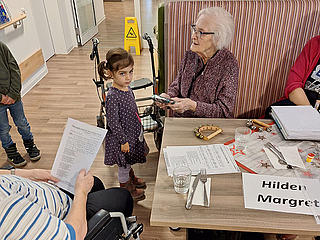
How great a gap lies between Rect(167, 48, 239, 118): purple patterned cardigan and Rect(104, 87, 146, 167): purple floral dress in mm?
410

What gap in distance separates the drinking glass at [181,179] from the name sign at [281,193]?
24cm

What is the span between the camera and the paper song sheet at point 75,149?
3.90 feet

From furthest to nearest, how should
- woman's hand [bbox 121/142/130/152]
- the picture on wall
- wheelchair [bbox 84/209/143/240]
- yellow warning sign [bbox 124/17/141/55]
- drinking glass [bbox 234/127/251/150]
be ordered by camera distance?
yellow warning sign [bbox 124/17/141/55] → the picture on wall → woman's hand [bbox 121/142/130/152] → drinking glass [bbox 234/127/251/150] → wheelchair [bbox 84/209/143/240]

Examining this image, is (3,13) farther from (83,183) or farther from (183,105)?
(83,183)

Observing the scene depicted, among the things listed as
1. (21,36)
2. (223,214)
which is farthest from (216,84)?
(21,36)

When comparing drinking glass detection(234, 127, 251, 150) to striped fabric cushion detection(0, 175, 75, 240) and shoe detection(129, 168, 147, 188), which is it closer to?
striped fabric cushion detection(0, 175, 75, 240)

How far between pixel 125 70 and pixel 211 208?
968mm

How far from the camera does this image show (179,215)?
3.55ft

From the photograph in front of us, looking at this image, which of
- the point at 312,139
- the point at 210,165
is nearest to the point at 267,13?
the point at 312,139

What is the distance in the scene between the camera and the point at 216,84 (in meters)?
1.80

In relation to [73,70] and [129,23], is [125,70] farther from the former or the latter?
[129,23]

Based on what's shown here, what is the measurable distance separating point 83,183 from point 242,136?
0.82 m

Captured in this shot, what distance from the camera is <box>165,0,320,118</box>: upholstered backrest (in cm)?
200

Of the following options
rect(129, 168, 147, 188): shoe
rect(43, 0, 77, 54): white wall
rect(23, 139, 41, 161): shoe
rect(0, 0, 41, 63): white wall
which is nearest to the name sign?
rect(129, 168, 147, 188): shoe
